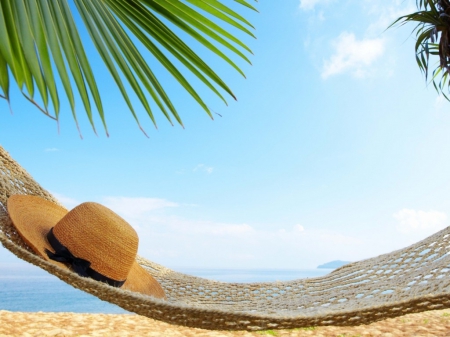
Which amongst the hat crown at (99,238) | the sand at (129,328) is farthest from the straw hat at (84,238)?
the sand at (129,328)

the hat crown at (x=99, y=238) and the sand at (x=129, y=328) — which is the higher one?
the hat crown at (x=99, y=238)

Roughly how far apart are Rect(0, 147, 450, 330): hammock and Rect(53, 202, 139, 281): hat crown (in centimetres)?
17

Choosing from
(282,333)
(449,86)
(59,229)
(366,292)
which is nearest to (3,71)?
(59,229)

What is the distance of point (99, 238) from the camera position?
1559mm

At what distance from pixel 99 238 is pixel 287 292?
87 centimetres

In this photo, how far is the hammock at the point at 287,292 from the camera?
1117 mm

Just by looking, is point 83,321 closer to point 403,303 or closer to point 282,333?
point 282,333

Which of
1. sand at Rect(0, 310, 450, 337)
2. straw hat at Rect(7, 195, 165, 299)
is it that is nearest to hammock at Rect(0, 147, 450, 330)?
straw hat at Rect(7, 195, 165, 299)

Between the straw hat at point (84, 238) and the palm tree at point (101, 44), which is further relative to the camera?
the straw hat at point (84, 238)

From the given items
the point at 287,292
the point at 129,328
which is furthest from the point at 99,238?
the point at 129,328

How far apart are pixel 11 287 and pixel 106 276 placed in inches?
338

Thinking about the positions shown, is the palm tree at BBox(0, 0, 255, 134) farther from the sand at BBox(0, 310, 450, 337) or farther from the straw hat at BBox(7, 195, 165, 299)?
the sand at BBox(0, 310, 450, 337)

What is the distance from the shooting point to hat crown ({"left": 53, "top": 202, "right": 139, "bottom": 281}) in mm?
1518

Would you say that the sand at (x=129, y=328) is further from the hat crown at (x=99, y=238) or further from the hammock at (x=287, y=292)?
the hat crown at (x=99, y=238)
